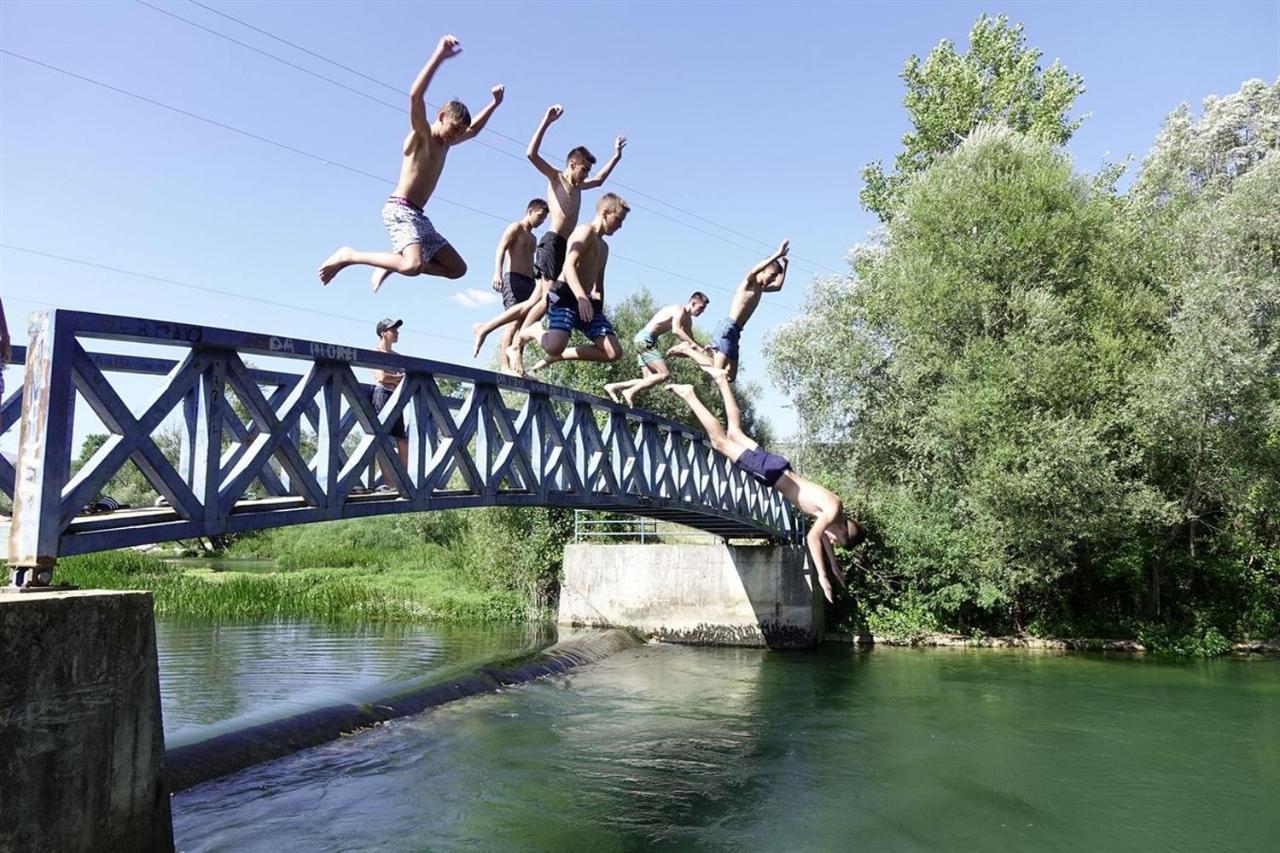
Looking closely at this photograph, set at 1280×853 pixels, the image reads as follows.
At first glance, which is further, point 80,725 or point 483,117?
point 483,117

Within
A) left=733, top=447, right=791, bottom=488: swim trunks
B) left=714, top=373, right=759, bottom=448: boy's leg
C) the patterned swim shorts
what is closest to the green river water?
left=733, top=447, right=791, bottom=488: swim trunks

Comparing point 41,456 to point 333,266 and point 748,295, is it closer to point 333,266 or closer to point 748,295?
point 333,266

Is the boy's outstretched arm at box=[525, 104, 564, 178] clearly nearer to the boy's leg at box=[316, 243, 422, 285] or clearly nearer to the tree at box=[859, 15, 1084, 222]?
the boy's leg at box=[316, 243, 422, 285]

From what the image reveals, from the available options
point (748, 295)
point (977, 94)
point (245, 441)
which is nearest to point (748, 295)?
point (748, 295)

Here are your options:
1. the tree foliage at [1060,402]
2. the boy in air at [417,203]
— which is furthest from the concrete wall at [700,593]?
the boy in air at [417,203]

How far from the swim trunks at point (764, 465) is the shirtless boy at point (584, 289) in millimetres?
2111

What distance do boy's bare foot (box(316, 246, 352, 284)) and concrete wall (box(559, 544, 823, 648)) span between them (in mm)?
17917

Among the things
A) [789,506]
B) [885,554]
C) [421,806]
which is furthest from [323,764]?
[885,554]

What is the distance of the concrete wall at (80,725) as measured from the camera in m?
4.59

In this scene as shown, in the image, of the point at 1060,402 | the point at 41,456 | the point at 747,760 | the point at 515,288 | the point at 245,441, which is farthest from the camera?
the point at 1060,402

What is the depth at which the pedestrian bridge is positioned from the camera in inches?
220

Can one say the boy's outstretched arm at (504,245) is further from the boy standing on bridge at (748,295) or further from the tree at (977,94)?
the tree at (977,94)

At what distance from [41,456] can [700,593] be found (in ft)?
67.9

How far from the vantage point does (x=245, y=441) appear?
7.72m
